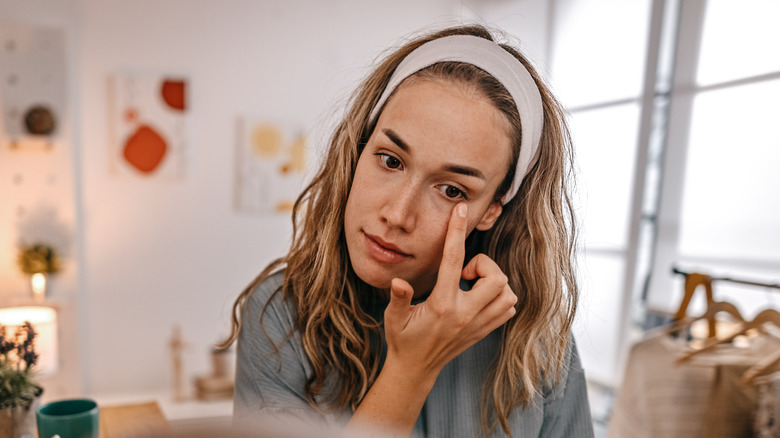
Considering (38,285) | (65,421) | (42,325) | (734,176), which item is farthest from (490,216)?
(38,285)

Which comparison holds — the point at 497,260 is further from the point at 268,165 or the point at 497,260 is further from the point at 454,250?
the point at 268,165

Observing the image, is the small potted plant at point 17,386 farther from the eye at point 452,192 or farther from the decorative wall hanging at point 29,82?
the decorative wall hanging at point 29,82

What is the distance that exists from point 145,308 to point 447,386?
8.81 ft

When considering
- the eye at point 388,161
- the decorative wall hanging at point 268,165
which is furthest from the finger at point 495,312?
the decorative wall hanging at point 268,165

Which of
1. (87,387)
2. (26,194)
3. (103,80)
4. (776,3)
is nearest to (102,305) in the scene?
(87,387)

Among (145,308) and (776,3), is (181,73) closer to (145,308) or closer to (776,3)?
(145,308)

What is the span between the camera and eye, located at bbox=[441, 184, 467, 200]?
806mm

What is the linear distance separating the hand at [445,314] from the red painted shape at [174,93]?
275 centimetres

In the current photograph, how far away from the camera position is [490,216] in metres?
0.89

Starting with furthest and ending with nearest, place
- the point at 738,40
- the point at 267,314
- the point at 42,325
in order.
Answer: the point at 738,40 < the point at 42,325 < the point at 267,314

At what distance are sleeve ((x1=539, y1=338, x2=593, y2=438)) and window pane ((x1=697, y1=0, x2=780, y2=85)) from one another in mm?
1968

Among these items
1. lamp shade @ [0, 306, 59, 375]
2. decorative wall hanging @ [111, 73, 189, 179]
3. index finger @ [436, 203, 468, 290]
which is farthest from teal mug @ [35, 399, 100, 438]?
decorative wall hanging @ [111, 73, 189, 179]

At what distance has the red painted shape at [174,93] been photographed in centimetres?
312

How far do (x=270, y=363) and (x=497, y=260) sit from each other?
410 mm
